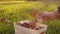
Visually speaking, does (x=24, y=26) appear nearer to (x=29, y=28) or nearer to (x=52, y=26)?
(x=29, y=28)

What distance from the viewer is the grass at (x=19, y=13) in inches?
48.2

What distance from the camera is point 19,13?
1.27m

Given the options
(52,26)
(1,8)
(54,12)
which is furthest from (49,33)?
(1,8)

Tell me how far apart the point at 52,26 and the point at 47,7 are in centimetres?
18

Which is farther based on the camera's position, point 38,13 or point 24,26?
point 38,13

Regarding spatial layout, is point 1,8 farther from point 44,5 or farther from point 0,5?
point 44,5

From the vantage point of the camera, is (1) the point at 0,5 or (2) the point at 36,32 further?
(1) the point at 0,5

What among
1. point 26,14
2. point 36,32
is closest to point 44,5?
point 26,14

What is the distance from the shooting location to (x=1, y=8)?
1.26 metres

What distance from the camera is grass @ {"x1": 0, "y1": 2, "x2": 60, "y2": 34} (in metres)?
1.22

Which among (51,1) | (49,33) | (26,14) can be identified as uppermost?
(51,1)

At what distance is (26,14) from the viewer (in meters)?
1.28

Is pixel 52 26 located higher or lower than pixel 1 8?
lower

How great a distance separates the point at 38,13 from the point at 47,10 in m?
0.09
